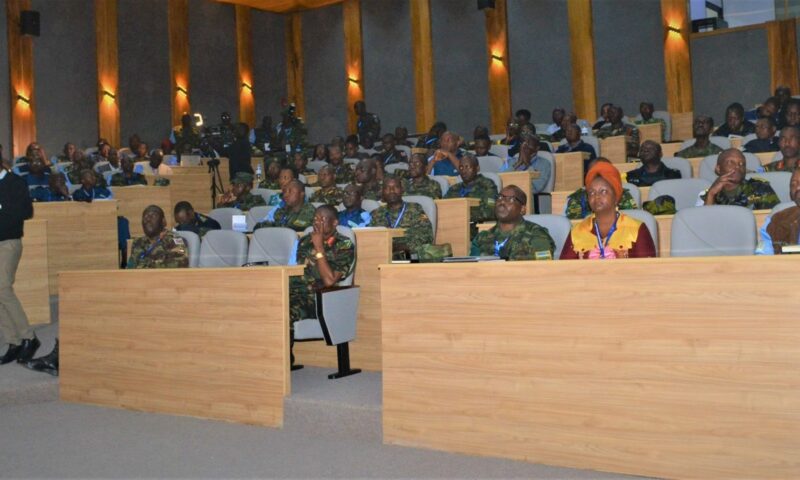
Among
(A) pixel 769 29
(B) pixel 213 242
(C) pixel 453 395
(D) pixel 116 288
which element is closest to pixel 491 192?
(B) pixel 213 242

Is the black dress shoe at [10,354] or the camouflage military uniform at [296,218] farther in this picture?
the camouflage military uniform at [296,218]

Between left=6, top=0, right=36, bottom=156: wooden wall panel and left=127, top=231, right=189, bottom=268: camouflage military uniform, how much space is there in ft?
27.6

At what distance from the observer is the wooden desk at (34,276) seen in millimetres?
6430

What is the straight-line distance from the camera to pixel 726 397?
2.80 meters

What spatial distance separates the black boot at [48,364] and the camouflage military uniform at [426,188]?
325 centimetres

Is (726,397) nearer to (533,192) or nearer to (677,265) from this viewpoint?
(677,265)

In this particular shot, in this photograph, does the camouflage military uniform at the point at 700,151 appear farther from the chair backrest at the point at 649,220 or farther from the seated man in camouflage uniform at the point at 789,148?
the chair backrest at the point at 649,220

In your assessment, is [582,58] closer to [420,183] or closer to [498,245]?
[420,183]

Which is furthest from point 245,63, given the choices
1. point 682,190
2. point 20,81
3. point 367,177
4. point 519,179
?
point 682,190

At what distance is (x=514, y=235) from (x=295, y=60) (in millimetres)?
13138

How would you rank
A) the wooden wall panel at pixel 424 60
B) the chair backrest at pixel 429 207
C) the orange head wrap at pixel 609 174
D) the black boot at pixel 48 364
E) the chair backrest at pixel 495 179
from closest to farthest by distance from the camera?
the orange head wrap at pixel 609 174 → the black boot at pixel 48 364 → the chair backrest at pixel 429 207 → the chair backrest at pixel 495 179 → the wooden wall panel at pixel 424 60

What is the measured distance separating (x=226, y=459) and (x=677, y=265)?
195 cm

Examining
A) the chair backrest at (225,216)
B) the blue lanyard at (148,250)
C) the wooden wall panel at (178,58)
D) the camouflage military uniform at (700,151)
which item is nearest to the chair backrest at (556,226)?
the blue lanyard at (148,250)

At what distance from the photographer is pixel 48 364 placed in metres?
5.20
